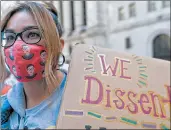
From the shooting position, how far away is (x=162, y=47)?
1794 cm

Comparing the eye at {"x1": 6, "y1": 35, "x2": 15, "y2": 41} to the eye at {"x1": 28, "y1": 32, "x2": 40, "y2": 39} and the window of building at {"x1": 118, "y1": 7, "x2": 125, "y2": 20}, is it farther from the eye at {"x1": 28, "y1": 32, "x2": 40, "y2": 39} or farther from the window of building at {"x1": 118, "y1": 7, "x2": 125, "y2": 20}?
the window of building at {"x1": 118, "y1": 7, "x2": 125, "y2": 20}

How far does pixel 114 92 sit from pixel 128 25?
19187 millimetres

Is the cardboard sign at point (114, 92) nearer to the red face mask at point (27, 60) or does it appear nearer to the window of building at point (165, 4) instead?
the red face mask at point (27, 60)

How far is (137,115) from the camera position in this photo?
36.2 inches

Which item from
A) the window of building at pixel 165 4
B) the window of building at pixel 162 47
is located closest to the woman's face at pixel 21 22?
the window of building at pixel 165 4

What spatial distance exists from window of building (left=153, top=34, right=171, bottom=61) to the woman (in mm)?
16647

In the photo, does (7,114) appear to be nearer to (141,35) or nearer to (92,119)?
(92,119)

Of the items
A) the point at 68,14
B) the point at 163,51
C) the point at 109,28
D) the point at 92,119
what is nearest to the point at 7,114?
the point at 92,119

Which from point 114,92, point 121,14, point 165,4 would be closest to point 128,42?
point 121,14

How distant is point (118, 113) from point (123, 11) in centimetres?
1996

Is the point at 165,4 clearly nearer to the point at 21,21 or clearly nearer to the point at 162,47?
the point at 162,47

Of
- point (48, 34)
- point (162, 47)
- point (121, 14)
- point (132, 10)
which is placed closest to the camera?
point (48, 34)

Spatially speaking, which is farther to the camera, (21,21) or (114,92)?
(21,21)

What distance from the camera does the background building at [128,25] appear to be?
58.1 feet
